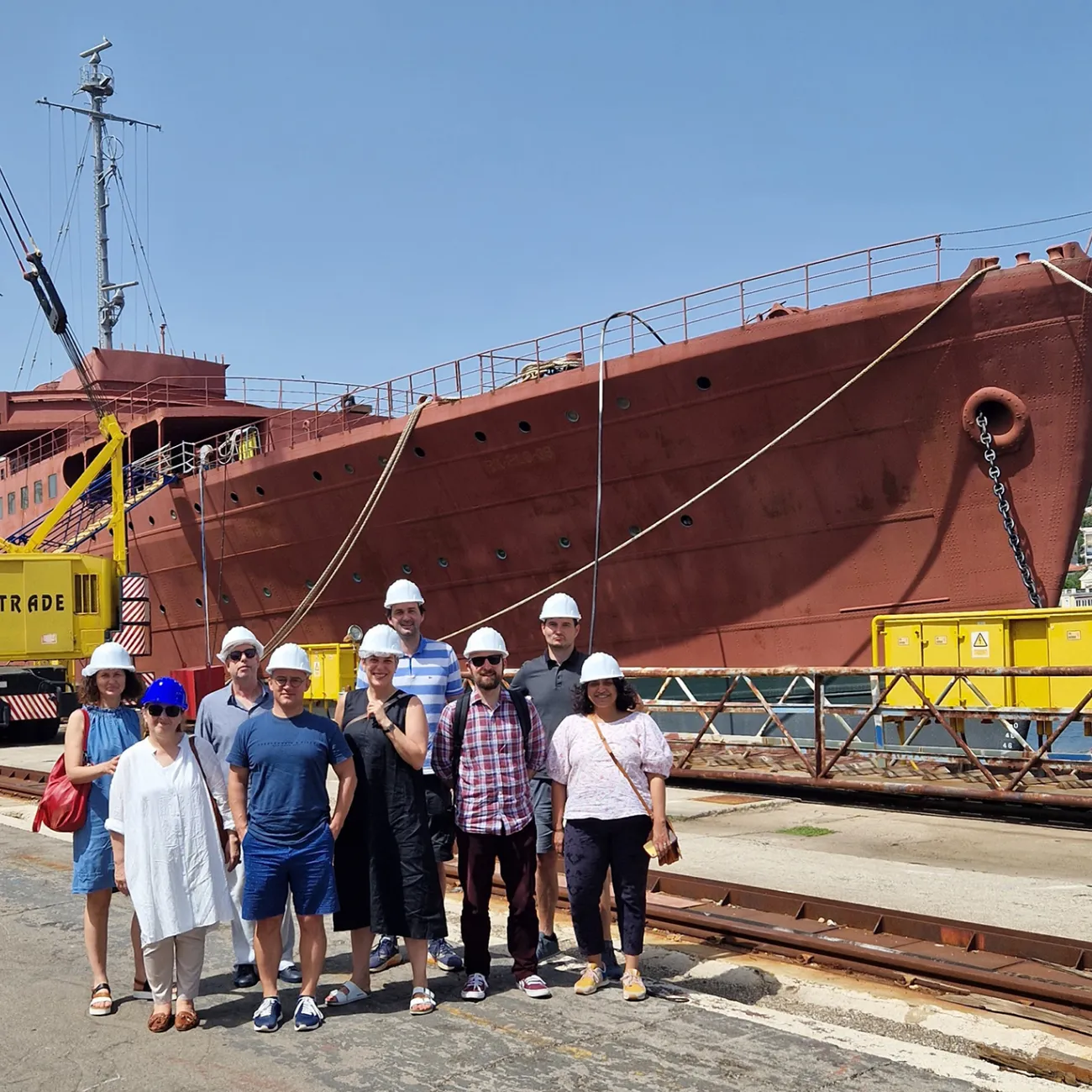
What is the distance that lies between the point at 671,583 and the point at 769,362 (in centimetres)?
334

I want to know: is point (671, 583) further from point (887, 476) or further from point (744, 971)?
point (744, 971)

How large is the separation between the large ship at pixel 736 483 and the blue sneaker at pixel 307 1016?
39.1 ft

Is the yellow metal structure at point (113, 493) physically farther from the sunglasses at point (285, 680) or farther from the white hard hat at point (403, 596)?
the sunglasses at point (285, 680)

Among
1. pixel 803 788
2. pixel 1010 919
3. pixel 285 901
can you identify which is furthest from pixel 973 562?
pixel 285 901

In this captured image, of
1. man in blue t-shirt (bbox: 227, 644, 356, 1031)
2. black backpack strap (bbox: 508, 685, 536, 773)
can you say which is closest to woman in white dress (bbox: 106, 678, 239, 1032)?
man in blue t-shirt (bbox: 227, 644, 356, 1031)

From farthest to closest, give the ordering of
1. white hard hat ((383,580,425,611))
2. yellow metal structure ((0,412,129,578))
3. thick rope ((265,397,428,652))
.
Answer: yellow metal structure ((0,412,129,578)), thick rope ((265,397,428,652)), white hard hat ((383,580,425,611))

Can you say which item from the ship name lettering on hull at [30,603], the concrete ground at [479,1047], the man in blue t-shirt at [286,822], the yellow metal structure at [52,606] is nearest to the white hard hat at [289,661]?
the man in blue t-shirt at [286,822]

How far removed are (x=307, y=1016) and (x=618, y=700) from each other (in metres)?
1.80

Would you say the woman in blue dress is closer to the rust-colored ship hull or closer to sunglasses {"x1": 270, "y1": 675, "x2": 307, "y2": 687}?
sunglasses {"x1": 270, "y1": 675, "x2": 307, "y2": 687}

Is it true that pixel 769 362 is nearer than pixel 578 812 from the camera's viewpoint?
No

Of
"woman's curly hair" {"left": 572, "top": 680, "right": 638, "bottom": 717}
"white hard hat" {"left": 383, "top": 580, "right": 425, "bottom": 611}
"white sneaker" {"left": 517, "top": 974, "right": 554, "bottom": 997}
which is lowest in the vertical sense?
"white sneaker" {"left": 517, "top": 974, "right": 554, "bottom": 997}

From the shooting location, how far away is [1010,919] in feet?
22.6

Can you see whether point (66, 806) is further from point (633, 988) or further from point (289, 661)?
point (633, 988)

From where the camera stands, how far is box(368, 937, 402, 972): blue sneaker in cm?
586
